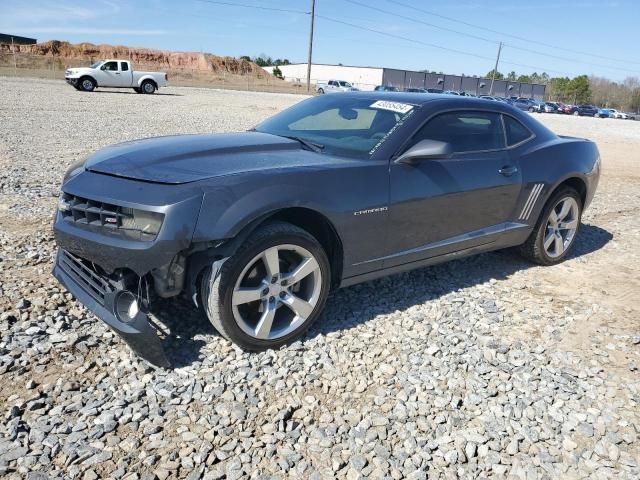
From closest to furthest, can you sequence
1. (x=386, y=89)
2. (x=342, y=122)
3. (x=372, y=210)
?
(x=372, y=210) < (x=342, y=122) < (x=386, y=89)

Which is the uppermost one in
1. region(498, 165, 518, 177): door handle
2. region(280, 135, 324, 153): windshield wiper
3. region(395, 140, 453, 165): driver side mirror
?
region(395, 140, 453, 165): driver side mirror

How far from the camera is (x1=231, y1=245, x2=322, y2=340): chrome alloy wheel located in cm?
303

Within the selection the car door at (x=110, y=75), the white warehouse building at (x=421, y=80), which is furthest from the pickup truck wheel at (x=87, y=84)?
the white warehouse building at (x=421, y=80)

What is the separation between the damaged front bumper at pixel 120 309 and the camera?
8.95ft

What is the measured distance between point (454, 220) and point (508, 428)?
173cm

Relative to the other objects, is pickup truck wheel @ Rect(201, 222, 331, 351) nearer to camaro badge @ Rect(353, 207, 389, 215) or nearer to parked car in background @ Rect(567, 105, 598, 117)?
camaro badge @ Rect(353, 207, 389, 215)

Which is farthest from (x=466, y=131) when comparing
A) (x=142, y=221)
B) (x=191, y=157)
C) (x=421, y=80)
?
(x=421, y=80)

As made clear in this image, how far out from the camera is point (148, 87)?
97.2ft

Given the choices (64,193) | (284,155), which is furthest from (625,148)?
(64,193)

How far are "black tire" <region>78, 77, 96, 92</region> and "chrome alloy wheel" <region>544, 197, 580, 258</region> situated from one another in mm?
28087

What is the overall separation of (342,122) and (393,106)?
0.41 metres

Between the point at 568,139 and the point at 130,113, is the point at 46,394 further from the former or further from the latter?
the point at 130,113

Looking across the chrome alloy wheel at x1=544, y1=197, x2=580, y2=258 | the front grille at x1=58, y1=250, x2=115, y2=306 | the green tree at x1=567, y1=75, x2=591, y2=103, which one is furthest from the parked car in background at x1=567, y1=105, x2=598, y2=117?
the front grille at x1=58, y1=250, x2=115, y2=306

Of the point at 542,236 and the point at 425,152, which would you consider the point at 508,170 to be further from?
the point at 425,152
